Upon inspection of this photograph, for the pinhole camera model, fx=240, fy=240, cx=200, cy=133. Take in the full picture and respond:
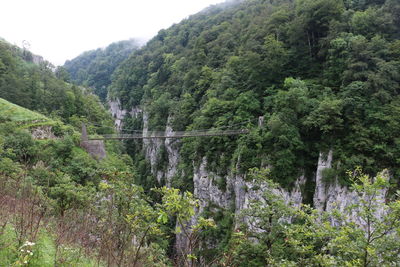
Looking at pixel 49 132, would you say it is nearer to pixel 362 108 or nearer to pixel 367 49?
pixel 362 108

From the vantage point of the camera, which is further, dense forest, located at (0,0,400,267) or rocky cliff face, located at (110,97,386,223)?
rocky cliff face, located at (110,97,386,223)

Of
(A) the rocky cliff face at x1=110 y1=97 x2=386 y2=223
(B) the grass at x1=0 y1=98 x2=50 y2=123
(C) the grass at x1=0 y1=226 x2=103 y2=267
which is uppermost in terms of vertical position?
(B) the grass at x1=0 y1=98 x2=50 y2=123

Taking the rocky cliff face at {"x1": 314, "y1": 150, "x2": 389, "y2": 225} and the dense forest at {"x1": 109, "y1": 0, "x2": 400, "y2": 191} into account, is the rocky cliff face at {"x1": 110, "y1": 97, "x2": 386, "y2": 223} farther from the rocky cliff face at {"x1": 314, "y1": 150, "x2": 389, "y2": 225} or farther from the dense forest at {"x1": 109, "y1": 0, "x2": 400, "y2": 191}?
the dense forest at {"x1": 109, "y1": 0, "x2": 400, "y2": 191}

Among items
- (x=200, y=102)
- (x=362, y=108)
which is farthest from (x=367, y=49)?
(x=200, y=102)

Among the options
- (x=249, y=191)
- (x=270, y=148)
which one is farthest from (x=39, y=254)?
(x=270, y=148)

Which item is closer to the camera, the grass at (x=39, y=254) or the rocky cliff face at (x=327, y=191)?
the grass at (x=39, y=254)

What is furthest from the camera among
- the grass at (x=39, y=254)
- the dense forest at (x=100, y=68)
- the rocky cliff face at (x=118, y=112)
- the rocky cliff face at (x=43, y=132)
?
the dense forest at (x=100, y=68)

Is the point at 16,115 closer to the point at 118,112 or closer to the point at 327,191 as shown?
the point at 327,191

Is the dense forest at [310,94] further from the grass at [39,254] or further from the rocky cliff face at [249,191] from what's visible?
the grass at [39,254]

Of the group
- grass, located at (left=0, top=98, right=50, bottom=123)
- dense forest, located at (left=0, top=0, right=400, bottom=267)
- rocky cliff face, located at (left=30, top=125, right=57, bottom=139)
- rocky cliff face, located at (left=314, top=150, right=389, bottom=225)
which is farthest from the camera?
grass, located at (left=0, top=98, right=50, bottom=123)

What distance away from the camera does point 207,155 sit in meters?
16.9

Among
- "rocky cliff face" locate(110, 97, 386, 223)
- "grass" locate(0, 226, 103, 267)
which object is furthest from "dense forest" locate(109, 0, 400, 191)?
"grass" locate(0, 226, 103, 267)

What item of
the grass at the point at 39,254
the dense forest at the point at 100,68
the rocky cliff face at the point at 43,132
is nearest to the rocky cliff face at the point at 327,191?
the grass at the point at 39,254

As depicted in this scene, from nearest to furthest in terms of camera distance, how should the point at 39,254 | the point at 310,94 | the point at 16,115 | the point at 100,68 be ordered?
the point at 39,254, the point at 310,94, the point at 16,115, the point at 100,68
